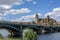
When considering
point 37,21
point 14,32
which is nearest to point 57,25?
point 37,21

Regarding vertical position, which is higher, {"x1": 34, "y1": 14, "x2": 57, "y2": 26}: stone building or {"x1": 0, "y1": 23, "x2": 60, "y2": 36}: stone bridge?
{"x1": 34, "y1": 14, "x2": 57, "y2": 26}: stone building

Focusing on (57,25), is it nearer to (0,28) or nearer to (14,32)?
(14,32)

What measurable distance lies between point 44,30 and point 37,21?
911 mm

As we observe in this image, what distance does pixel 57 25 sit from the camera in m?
18.5

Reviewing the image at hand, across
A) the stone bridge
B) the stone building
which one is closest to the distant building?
the stone building

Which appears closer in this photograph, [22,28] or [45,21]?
[22,28]

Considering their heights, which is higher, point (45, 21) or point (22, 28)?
point (45, 21)

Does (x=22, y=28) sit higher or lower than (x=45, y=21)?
lower

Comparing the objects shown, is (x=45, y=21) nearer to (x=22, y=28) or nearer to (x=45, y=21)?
(x=45, y=21)

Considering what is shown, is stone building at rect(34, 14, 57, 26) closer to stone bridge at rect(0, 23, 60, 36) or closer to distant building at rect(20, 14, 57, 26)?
distant building at rect(20, 14, 57, 26)

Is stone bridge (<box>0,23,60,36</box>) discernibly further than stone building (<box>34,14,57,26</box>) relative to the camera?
No

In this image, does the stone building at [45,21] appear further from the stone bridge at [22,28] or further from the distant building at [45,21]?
the stone bridge at [22,28]

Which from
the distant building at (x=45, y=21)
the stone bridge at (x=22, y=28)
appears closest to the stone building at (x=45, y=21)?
the distant building at (x=45, y=21)

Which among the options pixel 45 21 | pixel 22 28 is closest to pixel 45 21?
pixel 45 21
